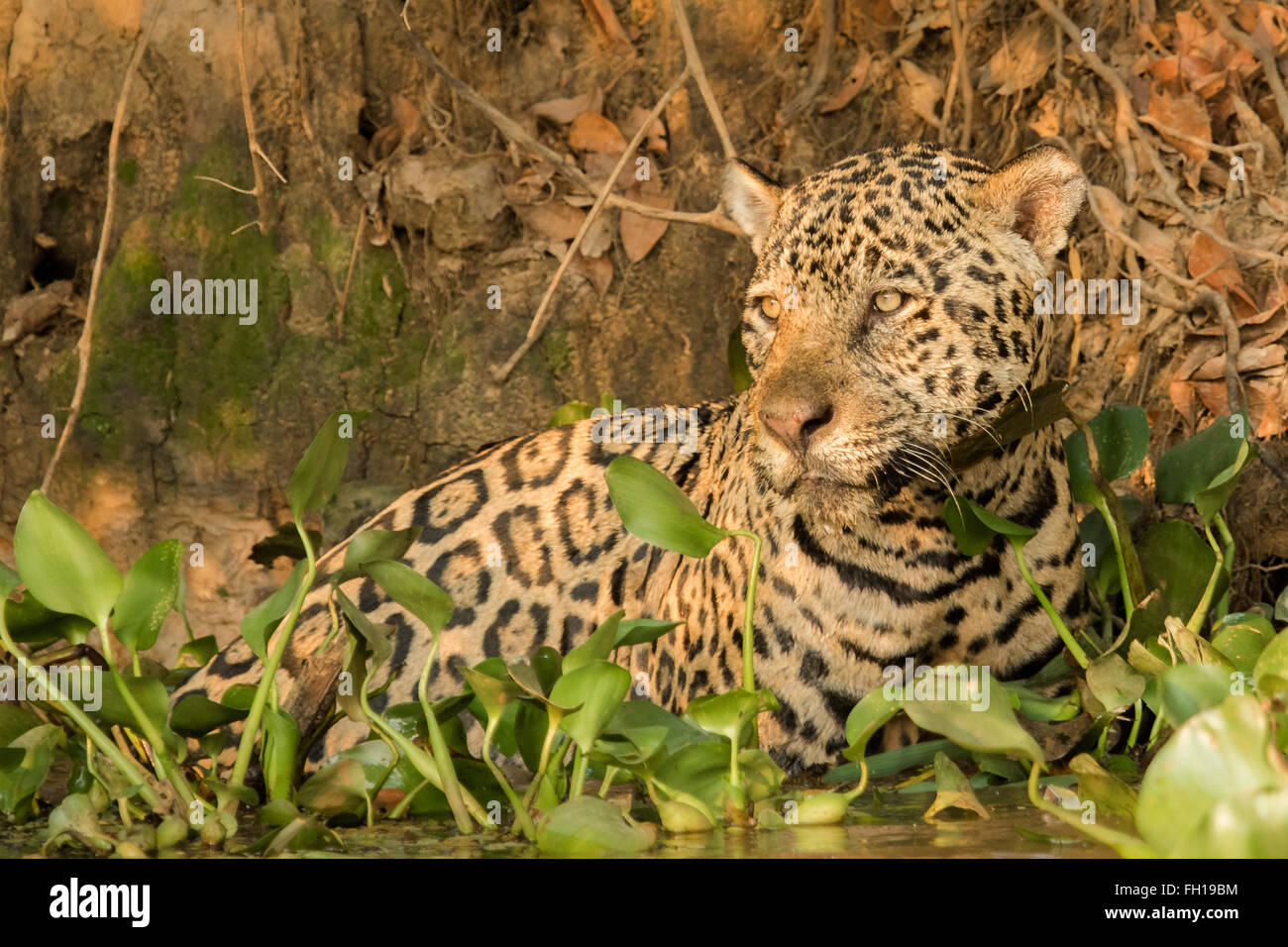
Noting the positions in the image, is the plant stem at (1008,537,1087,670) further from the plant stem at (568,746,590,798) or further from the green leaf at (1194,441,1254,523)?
the plant stem at (568,746,590,798)

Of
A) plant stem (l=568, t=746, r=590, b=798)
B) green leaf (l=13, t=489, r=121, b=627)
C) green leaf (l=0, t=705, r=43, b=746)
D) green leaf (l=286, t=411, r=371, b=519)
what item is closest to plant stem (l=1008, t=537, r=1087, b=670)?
plant stem (l=568, t=746, r=590, b=798)

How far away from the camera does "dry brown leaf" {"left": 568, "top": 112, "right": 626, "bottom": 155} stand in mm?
7902

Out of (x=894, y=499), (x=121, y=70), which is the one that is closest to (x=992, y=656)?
(x=894, y=499)

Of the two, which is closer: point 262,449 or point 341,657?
point 341,657

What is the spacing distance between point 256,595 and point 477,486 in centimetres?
293

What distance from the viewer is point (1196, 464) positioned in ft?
16.9

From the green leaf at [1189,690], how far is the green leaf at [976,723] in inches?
13.5

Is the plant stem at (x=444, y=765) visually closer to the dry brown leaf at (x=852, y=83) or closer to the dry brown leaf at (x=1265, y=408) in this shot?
the dry brown leaf at (x=1265, y=408)

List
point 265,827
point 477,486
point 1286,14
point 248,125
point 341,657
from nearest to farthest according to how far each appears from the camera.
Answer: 1. point 265,827
2. point 341,657
3. point 477,486
4. point 1286,14
5. point 248,125

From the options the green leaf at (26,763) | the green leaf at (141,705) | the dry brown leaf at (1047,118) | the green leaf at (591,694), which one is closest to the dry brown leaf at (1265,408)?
the dry brown leaf at (1047,118)

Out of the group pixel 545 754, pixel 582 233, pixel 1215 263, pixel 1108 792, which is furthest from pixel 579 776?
pixel 1215 263

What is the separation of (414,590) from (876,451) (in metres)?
1.42

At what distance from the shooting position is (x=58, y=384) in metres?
7.99
